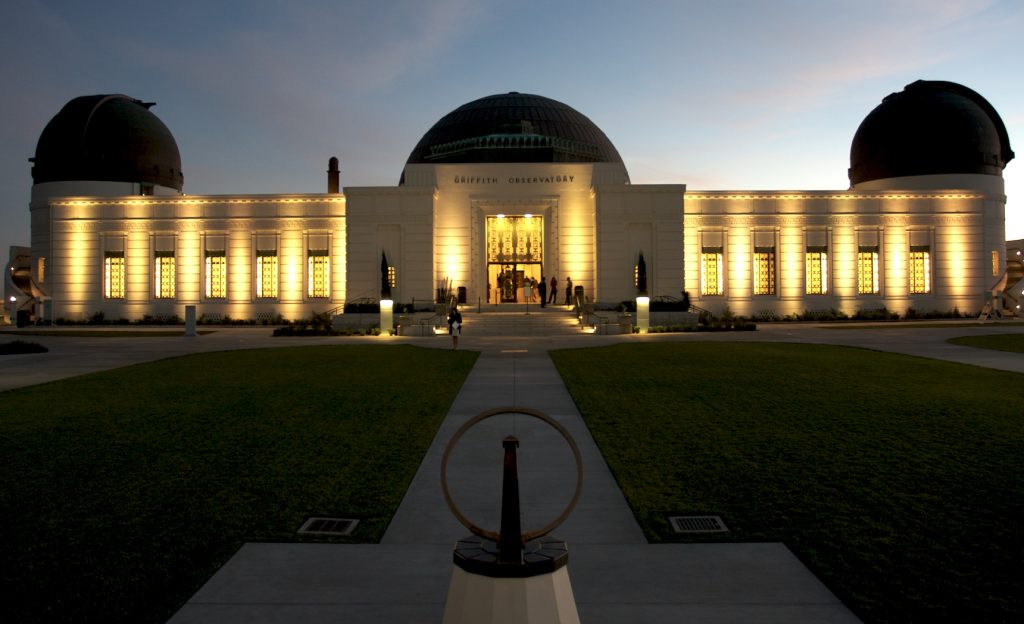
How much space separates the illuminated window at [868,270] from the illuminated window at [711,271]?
9.17m

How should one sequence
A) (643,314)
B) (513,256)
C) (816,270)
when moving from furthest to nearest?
(816,270), (513,256), (643,314)

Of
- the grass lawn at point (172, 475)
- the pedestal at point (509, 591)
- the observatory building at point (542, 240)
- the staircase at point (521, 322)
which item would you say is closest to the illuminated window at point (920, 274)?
the observatory building at point (542, 240)

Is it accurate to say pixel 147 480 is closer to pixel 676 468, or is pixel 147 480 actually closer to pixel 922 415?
pixel 676 468

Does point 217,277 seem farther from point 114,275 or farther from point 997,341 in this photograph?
point 997,341

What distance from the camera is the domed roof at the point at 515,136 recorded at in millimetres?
49375

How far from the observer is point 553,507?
6258mm

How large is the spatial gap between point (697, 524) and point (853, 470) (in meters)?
2.67

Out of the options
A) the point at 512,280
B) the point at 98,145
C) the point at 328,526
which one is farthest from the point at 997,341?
the point at 98,145

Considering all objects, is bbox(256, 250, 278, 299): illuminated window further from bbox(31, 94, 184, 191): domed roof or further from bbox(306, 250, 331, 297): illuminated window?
bbox(31, 94, 184, 191): domed roof

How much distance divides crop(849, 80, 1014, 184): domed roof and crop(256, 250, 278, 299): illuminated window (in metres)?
41.2

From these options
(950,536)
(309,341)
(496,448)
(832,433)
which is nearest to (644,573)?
(950,536)

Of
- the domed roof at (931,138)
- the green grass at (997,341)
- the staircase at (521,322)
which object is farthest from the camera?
the domed roof at (931,138)

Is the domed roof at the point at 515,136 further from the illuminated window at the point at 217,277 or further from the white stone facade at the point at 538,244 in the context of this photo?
the illuminated window at the point at 217,277

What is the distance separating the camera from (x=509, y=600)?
2.69 m
